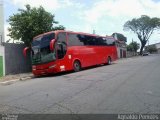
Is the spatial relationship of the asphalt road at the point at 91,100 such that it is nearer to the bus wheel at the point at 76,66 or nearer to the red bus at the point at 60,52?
the red bus at the point at 60,52

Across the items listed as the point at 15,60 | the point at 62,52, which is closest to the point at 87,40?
the point at 62,52

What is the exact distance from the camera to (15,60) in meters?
27.0

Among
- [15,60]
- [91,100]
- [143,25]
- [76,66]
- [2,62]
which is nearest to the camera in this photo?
[91,100]

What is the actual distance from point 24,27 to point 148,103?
67.5 ft

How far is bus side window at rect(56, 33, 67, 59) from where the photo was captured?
20484mm

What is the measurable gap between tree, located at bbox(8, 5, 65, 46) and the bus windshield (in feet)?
20.9

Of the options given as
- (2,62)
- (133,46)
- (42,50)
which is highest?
(133,46)

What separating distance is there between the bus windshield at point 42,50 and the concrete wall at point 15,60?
17.0 feet

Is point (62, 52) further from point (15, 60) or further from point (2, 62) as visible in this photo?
point (15, 60)

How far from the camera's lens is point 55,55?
66.3ft

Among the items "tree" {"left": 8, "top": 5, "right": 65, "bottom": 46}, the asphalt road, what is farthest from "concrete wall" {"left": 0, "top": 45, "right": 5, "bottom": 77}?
the asphalt road

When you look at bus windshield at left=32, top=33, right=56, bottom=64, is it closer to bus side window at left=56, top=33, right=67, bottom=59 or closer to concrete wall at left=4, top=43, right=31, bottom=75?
bus side window at left=56, top=33, right=67, bottom=59

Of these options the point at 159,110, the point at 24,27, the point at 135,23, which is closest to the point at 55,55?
the point at 24,27

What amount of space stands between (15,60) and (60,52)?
25.6 ft
